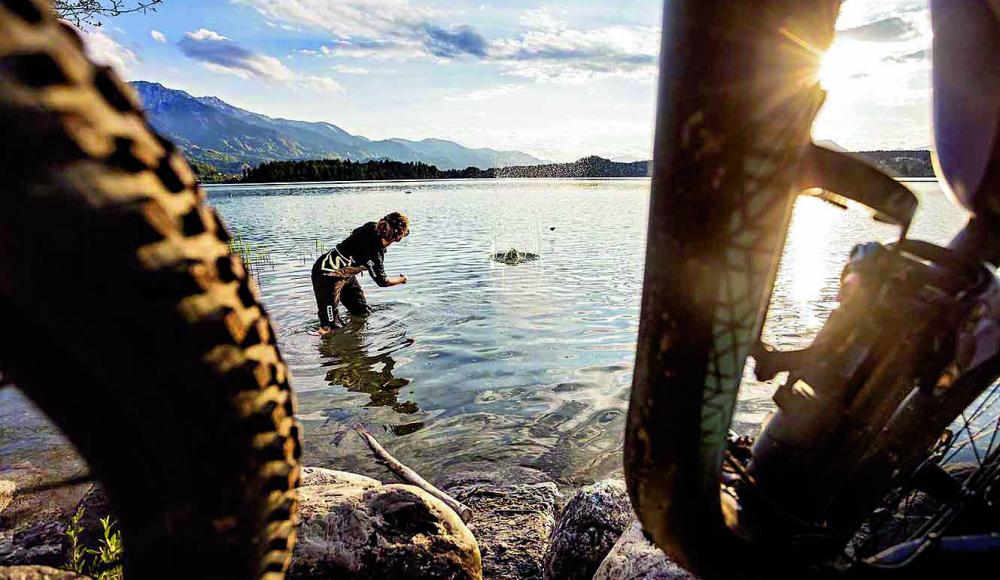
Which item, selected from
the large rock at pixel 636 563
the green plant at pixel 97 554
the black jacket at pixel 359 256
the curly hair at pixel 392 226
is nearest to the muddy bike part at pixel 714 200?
the large rock at pixel 636 563

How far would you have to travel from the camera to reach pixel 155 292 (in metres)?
0.82

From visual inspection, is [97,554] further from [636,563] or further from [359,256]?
[359,256]

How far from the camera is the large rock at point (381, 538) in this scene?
3.37 metres

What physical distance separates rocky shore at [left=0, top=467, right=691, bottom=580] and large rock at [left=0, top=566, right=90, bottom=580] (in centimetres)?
182

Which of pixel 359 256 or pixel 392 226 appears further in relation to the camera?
pixel 359 256

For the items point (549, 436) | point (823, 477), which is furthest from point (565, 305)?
point (823, 477)

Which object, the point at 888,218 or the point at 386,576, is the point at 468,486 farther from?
the point at 888,218

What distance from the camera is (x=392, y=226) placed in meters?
12.4

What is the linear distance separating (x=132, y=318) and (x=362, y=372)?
9.33 m

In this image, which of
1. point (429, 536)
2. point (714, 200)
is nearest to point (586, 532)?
point (429, 536)

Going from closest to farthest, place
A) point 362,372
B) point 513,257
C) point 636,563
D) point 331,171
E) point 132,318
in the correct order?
point 132,318, point 636,563, point 362,372, point 513,257, point 331,171

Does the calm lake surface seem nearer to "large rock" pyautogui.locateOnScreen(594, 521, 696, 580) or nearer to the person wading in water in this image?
the person wading in water

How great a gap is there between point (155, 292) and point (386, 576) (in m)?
3.08

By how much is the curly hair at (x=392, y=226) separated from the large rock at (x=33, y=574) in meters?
10.8
